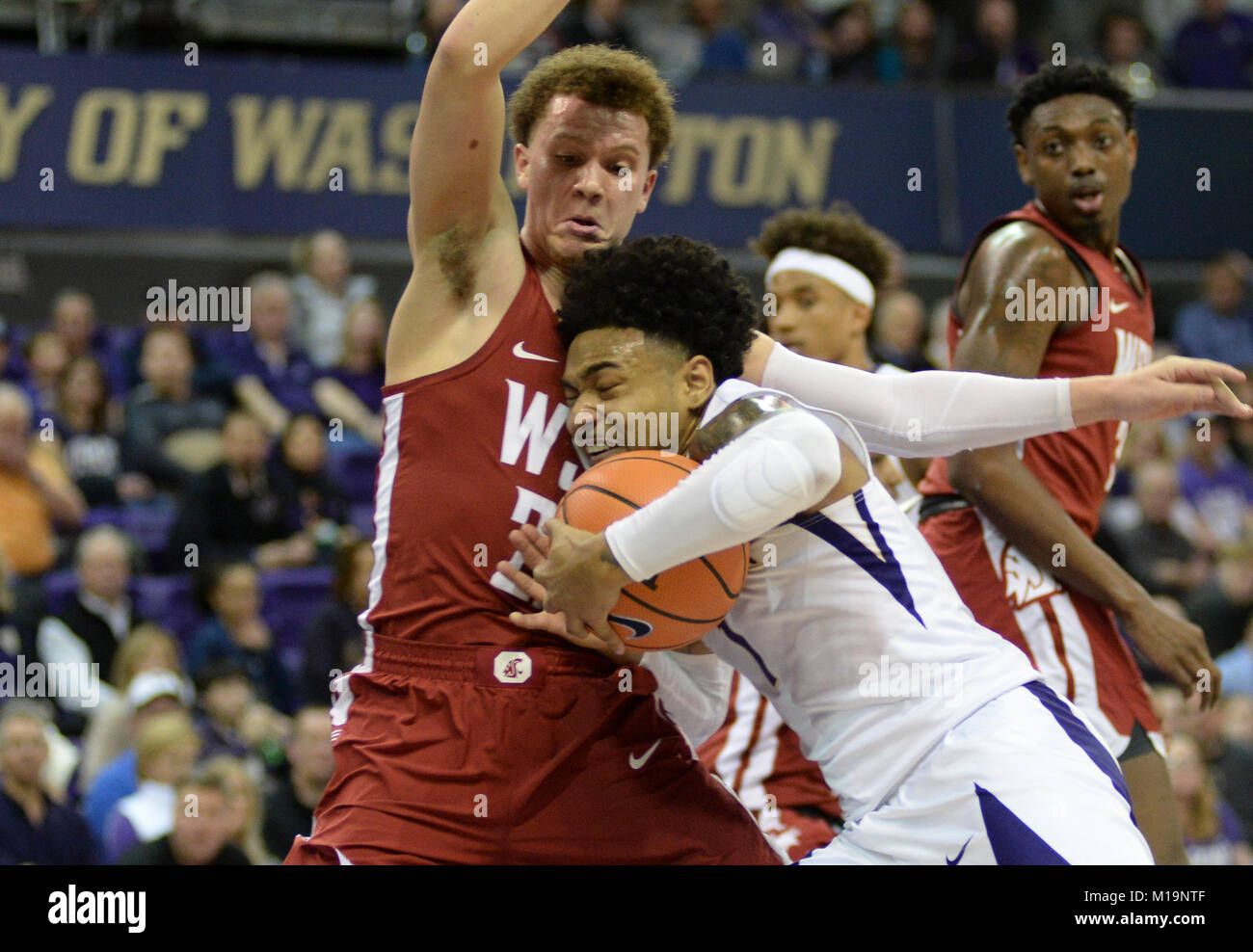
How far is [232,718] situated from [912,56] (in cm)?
925

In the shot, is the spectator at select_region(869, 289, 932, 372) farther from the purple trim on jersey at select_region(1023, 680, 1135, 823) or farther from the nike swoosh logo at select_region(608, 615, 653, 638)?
the nike swoosh logo at select_region(608, 615, 653, 638)

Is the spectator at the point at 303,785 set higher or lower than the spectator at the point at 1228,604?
lower

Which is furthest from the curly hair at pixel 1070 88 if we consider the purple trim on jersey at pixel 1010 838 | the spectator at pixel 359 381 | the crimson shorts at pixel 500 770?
the spectator at pixel 359 381

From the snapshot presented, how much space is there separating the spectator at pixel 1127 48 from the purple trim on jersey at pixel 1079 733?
1192 centimetres

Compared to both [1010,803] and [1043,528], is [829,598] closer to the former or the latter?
[1010,803]

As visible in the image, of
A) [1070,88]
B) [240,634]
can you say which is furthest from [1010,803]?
[240,634]

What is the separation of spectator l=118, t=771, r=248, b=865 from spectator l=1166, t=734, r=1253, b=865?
4.44 meters

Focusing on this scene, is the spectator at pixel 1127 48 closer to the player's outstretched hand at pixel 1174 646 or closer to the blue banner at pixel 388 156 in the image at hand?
the blue banner at pixel 388 156

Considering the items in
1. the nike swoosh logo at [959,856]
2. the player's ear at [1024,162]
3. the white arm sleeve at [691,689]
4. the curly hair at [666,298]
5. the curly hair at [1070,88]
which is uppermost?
the curly hair at [1070,88]

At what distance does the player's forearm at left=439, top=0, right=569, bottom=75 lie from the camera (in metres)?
3.49

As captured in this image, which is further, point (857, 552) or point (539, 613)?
point (539, 613)

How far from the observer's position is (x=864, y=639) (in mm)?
3408

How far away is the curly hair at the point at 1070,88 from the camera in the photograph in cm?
476
